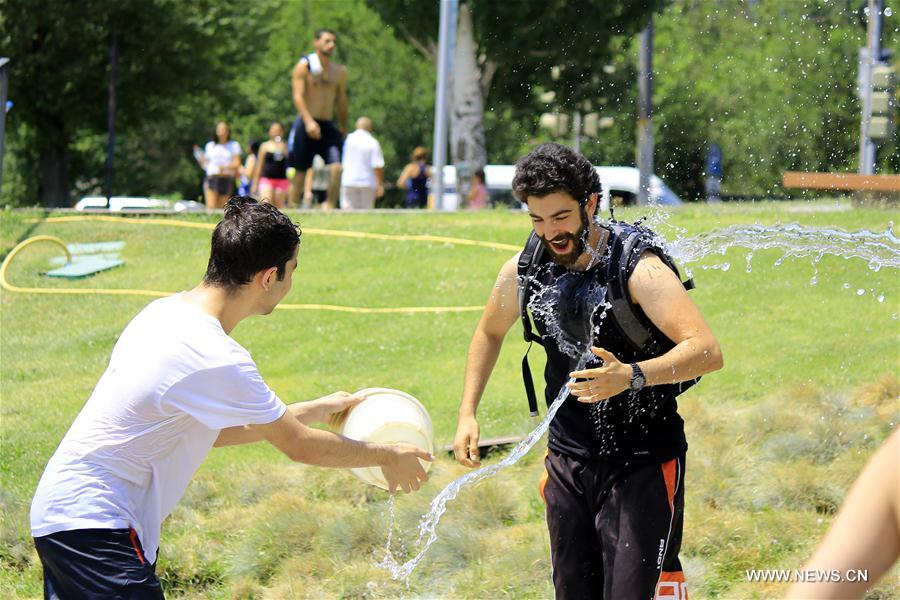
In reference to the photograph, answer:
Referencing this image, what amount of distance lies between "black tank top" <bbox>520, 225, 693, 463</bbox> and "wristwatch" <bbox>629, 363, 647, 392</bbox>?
9.1 inches

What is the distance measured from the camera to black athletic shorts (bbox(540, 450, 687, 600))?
392 centimetres

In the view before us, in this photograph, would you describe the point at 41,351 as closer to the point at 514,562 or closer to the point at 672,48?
the point at 514,562

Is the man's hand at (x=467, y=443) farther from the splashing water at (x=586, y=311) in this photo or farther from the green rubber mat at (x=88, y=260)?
the green rubber mat at (x=88, y=260)

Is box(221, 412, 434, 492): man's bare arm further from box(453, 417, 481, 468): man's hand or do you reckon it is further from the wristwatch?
the wristwatch

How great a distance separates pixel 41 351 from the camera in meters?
9.26

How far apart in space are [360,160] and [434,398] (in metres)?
6.96

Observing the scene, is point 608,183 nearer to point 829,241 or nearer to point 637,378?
point 829,241

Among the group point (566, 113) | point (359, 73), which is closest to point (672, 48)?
point (359, 73)

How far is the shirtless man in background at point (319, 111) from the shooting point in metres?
13.4

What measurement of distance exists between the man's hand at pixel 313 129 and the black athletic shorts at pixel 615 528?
31.6 feet

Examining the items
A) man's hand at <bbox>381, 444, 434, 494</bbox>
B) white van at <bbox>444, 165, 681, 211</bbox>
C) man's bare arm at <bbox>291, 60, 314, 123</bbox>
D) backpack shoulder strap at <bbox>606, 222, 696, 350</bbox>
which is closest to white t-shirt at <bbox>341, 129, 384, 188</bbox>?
man's bare arm at <bbox>291, 60, 314, 123</bbox>

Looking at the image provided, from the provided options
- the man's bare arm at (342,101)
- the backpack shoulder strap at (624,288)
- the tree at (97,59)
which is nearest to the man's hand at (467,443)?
the backpack shoulder strap at (624,288)

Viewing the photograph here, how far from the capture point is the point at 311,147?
13.8 m

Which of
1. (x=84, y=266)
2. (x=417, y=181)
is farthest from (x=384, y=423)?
(x=417, y=181)
